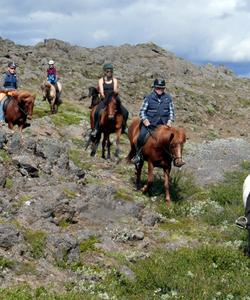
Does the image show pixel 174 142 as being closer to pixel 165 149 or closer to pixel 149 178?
pixel 165 149

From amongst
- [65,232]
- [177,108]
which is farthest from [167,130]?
[177,108]

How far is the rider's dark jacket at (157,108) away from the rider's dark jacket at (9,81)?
8889 mm

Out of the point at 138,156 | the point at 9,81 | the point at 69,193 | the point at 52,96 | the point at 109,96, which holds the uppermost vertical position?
the point at 9,81

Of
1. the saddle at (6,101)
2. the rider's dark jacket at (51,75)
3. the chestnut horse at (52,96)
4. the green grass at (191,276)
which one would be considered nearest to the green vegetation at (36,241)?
the green grass at (191,276)

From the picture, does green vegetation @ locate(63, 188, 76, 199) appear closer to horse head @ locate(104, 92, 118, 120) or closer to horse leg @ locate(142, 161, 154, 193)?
horse leg @ locate(142, 161, 154, 193)

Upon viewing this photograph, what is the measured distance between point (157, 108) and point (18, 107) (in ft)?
26.2

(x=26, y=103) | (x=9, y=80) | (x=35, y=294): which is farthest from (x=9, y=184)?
(x=9, y=80)

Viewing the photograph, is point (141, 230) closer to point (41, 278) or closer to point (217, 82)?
point (41, 278)

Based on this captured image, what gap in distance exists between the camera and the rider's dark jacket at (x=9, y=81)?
23.7 m

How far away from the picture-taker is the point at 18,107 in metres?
22.7

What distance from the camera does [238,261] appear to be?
1195 centimetres

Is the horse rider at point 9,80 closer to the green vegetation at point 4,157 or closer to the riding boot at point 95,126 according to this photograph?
the riding boot at point 95,126

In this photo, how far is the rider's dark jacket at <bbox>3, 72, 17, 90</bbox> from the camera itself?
2370 centimetres

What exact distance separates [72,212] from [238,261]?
4.11 m
